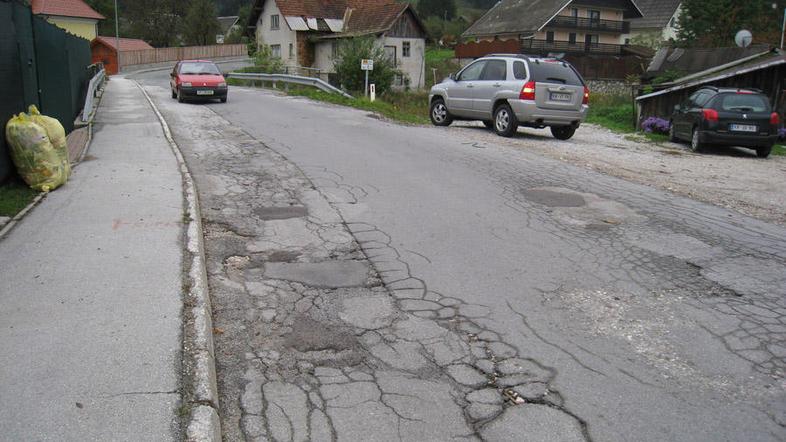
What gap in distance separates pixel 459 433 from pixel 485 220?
4484 mm

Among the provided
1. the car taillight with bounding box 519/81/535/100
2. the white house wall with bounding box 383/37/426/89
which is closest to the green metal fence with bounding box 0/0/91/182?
the car taillight with bounding box 519/81/535/100

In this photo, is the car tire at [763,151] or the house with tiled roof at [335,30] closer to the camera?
the car tire at [763,151]

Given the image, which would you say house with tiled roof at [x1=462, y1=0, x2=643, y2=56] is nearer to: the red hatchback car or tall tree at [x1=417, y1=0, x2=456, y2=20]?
tall tree at [x1=417, y1=0, x2=456, y2=20]

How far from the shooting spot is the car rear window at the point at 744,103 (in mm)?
16031

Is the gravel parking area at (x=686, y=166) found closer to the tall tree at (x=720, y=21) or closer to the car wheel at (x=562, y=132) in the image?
the car wheel at (x=562, y=132)

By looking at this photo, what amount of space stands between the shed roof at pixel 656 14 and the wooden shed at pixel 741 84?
52392 mm

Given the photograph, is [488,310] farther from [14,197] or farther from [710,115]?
[710,115]

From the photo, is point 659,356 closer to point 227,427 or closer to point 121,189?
point 227,427

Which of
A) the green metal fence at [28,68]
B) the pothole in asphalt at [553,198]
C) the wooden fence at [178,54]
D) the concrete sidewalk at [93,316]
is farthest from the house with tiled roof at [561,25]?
the concrete sidewalk at [93,316]

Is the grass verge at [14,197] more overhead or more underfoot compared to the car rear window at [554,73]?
more underfoot

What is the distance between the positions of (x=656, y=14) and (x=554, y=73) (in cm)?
6712

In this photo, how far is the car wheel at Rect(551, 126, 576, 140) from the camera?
641 inches

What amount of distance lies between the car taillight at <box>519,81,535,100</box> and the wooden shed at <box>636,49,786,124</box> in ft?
31.8

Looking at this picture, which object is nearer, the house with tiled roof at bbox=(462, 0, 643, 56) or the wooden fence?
the house with tiled roof at bbox=(462, 0, 643, 56)
